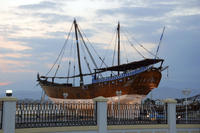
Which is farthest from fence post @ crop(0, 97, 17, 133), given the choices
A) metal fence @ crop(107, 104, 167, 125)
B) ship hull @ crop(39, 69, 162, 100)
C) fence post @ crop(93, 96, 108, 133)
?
ship hull @ crop(39, 69, 162, 100)

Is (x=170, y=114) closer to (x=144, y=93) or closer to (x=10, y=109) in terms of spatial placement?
(x=10, y=109)

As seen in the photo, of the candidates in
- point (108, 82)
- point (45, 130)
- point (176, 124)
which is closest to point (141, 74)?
point (108, 82)

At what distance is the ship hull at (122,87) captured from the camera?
3095 cm

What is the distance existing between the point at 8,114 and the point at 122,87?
21264 mm

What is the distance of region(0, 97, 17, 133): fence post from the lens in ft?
39.0

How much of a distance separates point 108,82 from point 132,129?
1846cm

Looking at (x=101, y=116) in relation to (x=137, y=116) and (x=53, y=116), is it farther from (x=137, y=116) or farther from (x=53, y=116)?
(x=137, y=116)

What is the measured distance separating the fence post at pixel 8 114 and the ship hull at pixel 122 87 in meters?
20.4

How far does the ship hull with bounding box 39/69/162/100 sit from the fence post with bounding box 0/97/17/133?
2036cm

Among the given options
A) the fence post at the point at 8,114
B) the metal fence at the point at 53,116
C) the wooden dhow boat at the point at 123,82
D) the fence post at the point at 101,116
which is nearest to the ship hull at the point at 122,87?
the wooden dhow boat at the point at 123,82

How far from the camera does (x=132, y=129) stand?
15.2m

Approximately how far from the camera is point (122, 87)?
32.1 metres

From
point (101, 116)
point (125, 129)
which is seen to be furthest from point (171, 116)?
point (101, 116)

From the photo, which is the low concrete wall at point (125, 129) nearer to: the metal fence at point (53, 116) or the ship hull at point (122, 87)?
the metal fence at point (53, 116)
